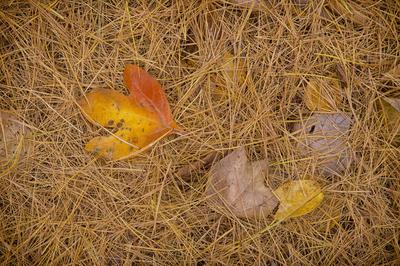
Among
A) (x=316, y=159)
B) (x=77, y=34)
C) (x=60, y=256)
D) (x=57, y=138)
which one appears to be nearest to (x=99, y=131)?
(x=57, y=138)

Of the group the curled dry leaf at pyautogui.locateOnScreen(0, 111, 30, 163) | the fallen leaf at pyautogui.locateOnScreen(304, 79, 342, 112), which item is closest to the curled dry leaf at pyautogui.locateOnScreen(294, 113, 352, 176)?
the fallen leaf at pyautogui.locateOnScreen(304, 79, 342, 112)

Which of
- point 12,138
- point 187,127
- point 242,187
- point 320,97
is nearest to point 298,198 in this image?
point 242,187

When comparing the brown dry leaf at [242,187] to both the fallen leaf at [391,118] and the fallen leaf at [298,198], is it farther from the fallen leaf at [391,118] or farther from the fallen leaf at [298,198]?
the fallen leaf at [391,118]

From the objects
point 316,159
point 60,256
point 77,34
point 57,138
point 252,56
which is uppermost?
point 77,34

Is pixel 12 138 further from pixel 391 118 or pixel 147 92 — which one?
pixel 391 118

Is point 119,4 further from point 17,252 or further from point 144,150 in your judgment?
point 17,252

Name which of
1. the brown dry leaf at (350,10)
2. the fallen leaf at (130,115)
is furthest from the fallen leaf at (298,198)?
the brown dry leaf at (350,10)
